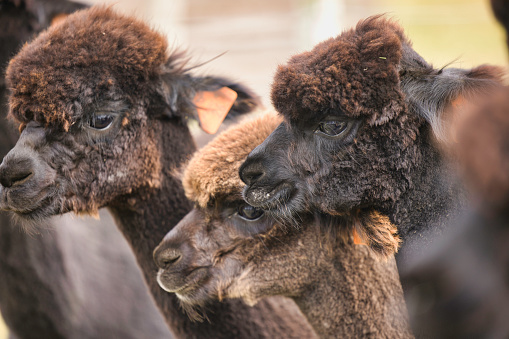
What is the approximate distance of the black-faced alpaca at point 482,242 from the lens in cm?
142

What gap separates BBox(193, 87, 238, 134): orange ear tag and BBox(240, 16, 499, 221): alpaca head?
2.79 feet

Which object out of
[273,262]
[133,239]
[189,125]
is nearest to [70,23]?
[189,125]

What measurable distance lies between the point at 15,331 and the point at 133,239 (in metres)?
1.19

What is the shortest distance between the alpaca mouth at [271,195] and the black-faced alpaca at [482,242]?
3.52 ft

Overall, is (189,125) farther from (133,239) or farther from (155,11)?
(155,11)

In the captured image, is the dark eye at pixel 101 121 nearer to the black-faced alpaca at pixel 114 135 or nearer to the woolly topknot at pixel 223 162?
the black-faced alpaca at pixel 114 135

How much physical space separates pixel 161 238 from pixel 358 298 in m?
1.18

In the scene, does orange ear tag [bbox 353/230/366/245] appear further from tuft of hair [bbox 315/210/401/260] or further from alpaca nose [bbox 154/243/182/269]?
alpaca nose [bbox 154/243/182/269]

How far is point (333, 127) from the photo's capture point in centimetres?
249

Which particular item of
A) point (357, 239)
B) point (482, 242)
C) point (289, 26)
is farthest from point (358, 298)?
point (289, 26)

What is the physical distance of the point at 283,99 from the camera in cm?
255

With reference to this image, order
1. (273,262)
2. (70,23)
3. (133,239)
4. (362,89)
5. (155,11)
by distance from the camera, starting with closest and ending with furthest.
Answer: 1. (362,89)
2. (273,262)
3. (70,23)
4. (133,239)
5. (155,11)

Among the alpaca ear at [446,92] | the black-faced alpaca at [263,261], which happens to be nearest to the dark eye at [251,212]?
the black-faced alpaca at [263,261]

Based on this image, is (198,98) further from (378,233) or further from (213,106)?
(378,233)
